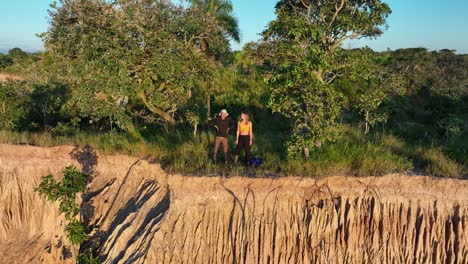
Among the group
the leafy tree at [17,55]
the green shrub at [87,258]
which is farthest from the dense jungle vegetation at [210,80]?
the leafy tree at [17,55]

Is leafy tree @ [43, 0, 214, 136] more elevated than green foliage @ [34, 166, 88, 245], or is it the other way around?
leafy tree @ [43, 0, 214, 136]

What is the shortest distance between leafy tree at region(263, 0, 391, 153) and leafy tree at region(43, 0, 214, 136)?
3.00 meters

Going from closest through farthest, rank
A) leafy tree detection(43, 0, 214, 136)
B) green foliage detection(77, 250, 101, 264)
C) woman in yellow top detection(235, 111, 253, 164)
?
1. green foliage detection(77, 250, 101, 264)
2. woman in yellow top detection(235, 111, 253, 164)
3. leafy tree detection(43, 0, 214, 136)

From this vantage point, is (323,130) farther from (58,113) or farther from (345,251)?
(58,113)

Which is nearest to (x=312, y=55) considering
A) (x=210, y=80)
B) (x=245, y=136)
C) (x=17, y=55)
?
(x=245, y=136)

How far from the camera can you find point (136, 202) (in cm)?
927

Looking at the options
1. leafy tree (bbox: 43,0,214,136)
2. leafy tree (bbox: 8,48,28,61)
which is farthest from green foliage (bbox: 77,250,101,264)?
leafy tree (bbox: 8,48,28,61)

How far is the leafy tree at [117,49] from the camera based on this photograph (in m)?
10.2

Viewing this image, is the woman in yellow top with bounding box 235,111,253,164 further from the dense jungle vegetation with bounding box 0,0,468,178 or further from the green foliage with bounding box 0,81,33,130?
the green foliage with bounding box 0,81,33,130

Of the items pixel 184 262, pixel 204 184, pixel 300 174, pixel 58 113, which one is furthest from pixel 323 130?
pixel 58 113

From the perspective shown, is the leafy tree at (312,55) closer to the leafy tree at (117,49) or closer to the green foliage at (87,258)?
the leafy tree at (117,49)

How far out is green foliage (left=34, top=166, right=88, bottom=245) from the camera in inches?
348

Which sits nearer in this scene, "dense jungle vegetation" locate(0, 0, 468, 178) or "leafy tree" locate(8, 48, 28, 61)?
"dense jungle vegetation" locate(0, 0, 468, 178)

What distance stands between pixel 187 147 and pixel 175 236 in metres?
2.61
